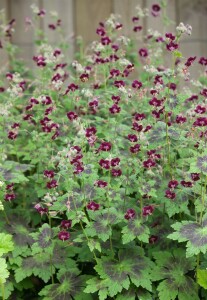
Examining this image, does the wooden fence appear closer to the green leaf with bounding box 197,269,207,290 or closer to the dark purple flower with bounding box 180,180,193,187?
the dark purple flower with bounding box 180,180,193,187

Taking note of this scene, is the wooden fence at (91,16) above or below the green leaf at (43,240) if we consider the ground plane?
above

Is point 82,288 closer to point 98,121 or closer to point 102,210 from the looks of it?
point 102,210

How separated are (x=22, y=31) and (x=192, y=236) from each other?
3994 millimetres

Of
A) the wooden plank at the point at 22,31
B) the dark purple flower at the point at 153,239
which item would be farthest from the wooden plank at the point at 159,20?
the dark purple flower at the point at 153,239

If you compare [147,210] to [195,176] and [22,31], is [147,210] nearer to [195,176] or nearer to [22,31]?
[195,176]


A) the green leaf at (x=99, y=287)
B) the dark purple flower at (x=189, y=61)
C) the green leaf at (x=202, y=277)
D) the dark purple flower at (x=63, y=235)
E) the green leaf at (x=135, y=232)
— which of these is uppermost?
the dark purple flower at (x=189, y=61)

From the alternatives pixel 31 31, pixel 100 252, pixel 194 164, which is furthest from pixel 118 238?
pixel 31 31

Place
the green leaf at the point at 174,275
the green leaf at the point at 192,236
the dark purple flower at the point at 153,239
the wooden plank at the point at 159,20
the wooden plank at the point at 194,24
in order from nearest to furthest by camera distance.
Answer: the green leaf at the point at 192,236
the green leaf at the point at 174,275
the dark purple flower at the point at 153,239
the wooden plank at the point at 159,20
the wooden plank at the point at 194,24

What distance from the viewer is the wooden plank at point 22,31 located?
6316mm

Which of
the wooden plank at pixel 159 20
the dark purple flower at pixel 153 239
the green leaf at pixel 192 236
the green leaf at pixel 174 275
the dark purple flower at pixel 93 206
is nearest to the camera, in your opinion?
the green leaf at pixel 192 236

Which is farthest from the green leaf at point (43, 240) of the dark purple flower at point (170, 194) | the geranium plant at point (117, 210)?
the dark purple flower at point (170, 194)

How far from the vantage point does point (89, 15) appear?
6410mm

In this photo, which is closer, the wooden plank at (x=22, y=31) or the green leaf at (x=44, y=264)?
the green leaf at (x=44, y=264)

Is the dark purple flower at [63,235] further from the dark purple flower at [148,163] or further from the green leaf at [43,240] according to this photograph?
the dark purple flower at [148,163]
